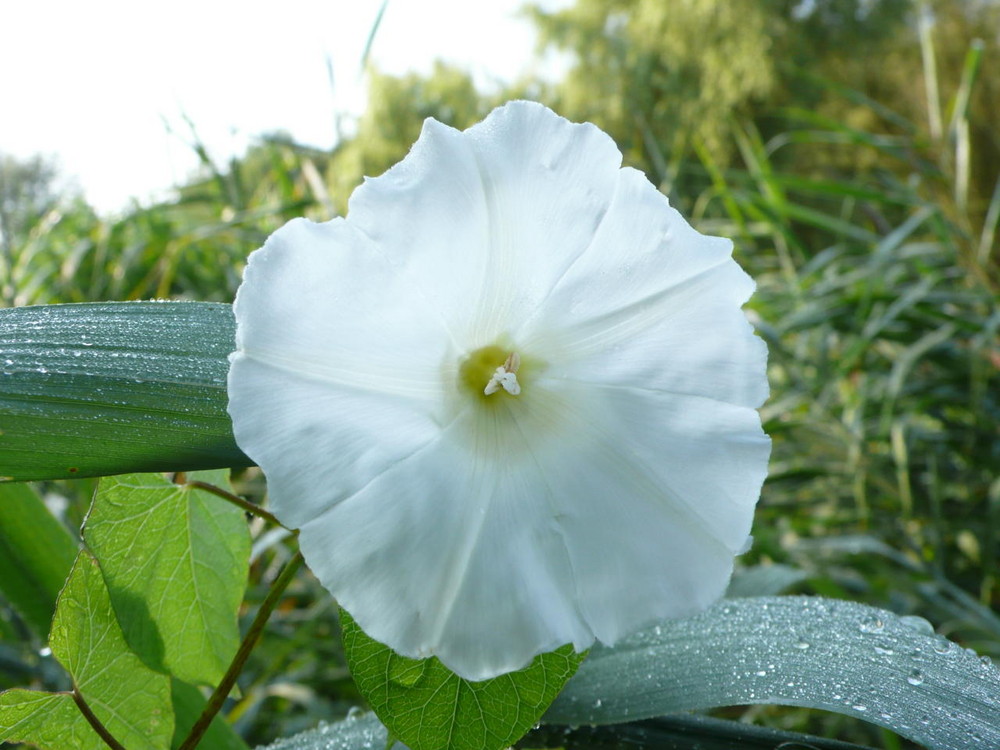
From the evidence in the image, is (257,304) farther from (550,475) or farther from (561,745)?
(561,745)

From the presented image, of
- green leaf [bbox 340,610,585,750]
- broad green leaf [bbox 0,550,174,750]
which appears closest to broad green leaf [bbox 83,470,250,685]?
broad green leaf [bbox 0,550,174,750]

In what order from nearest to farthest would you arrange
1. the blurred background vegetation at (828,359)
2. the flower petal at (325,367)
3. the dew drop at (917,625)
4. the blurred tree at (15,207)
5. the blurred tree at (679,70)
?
the flower petal at (325,367)
the dew drop at (917,625)
the blurred tree at (15,207)
the blurred background vegetation at (828,359)
the blurred tree at (679,70)

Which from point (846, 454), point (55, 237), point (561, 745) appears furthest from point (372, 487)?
point (55, 237)

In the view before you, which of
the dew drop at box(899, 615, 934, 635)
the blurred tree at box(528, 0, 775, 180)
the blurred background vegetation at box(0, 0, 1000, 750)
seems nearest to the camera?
the dew drop at box(899, 615, 934, 635)

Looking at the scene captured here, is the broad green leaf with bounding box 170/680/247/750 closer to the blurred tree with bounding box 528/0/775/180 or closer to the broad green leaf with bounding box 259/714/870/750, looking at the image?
the broad green leaf with bounding box 259/714/870/750

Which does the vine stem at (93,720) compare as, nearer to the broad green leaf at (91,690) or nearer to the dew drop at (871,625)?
the broad green leaf at (91,690)

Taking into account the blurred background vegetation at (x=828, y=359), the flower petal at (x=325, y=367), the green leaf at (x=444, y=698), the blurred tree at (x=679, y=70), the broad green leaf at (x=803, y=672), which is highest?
the flower petal at (x=325, y=367)

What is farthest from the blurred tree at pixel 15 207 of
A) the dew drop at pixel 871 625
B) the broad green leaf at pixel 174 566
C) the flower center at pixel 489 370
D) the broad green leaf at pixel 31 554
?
the dew drop at pixel 871 625
